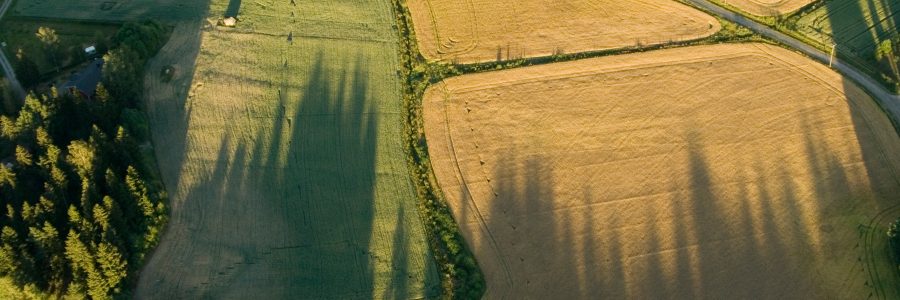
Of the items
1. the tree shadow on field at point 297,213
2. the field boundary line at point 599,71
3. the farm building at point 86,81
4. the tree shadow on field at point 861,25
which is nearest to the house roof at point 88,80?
the farm building at point 86,81

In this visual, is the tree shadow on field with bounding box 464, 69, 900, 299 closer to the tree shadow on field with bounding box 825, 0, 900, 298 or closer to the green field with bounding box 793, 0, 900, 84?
the tree shadow on field with bounding box 825, 0, 900, 298

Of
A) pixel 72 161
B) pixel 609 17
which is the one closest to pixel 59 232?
pixel 72 161

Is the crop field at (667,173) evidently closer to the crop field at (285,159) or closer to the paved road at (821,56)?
the paved road at (821,56)

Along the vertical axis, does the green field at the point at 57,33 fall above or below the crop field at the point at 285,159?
above

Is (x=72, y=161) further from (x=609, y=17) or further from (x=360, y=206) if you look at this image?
(x=609, y=17)

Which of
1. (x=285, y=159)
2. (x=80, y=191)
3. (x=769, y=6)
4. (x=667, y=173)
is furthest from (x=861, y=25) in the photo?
(x=80, y=191)

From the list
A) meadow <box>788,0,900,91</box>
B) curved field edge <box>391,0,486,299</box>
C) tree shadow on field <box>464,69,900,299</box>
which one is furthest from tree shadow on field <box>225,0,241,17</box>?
meadow <box>788,0,900,91</box>

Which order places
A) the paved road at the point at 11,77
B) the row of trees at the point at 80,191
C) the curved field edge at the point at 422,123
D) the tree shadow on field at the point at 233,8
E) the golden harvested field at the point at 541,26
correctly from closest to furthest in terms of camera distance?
the row of trees at the point at 80,191 < the curved field edge at the point at 422,123 < the paved road at the point at 11,77 < the golden harvested field at the point at 541,26 < the tree shadow on field at the point at 233,8
